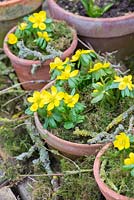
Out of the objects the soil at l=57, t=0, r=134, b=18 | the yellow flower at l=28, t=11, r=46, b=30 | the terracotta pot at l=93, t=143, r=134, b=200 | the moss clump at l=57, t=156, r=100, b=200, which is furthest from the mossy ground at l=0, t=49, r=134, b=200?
the soil at l=57, t=0, r=134, b=18

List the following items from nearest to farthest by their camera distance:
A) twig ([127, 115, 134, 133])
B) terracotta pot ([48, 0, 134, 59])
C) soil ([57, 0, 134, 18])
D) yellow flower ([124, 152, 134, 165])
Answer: yellow flower ([124, 152, 134, 165]), twig ([127, 115, 134, 133]), terracotta pot ([48, 0, 134, 59]), soil ([57, 0, 134, 18])

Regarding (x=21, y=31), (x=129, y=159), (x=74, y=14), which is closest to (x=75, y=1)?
(x=74, y=14)

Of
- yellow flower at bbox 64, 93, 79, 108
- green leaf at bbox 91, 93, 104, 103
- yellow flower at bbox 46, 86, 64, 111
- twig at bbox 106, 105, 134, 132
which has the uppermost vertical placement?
yellow flower at bbox 46, 86, 64, 111

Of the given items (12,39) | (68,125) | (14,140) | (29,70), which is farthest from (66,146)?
(12,39)

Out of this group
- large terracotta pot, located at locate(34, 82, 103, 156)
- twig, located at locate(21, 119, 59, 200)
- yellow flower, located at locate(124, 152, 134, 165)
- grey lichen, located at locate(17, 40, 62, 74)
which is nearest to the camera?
yellow flower, located at locate(124, 152, 134, 165)

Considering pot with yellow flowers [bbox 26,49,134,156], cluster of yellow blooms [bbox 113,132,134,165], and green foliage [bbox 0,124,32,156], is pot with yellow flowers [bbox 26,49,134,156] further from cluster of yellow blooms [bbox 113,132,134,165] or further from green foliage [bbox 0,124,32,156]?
green foliage [bbox 0,124,32,156]

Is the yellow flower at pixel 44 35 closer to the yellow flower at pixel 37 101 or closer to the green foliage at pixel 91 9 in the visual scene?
the green foliage at pixel 91 9

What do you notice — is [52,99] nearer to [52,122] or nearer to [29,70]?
[52,122]
